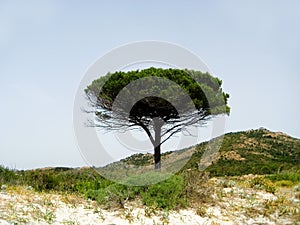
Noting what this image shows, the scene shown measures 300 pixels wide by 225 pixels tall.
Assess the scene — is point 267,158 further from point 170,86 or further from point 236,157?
point 170,86

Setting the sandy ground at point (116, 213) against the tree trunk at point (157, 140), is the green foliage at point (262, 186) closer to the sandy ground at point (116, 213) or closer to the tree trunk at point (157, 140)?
the sandy ground at point (116, 213)

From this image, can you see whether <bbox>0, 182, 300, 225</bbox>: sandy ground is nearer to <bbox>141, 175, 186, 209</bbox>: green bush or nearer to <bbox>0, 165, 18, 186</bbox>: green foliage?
<bbox>141, 175, 186, 209</bbox>: green bush

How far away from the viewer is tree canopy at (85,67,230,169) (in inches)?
550

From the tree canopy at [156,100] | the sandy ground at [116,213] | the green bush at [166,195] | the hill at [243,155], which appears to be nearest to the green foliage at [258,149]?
the hill at [243,155]

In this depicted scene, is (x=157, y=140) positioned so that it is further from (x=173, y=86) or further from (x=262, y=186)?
(x=262, y=186)

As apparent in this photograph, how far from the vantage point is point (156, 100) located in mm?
14023

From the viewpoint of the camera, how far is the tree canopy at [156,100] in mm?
13977

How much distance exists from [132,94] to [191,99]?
7.46 feet

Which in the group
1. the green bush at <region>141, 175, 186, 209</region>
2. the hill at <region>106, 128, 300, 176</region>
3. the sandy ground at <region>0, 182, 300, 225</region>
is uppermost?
the hill at <region>106, 128, 300, 176</region>

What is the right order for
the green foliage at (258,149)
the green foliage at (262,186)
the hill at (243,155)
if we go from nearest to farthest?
the green foliage at (262,186)
the hill at (243,155)
the green foliage at (258,149)

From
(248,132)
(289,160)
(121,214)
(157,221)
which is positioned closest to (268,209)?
(157,221)

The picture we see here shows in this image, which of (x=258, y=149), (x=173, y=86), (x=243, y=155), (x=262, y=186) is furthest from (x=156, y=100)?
(x=258, y=149)

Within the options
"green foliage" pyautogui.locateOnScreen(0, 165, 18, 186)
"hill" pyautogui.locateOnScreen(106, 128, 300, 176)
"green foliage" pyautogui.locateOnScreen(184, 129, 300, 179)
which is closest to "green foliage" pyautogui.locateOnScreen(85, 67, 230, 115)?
"hill" pyautogui.locateOnScreen(106, 128, 300, 176)

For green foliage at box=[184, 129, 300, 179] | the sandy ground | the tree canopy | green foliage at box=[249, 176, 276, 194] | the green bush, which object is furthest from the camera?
green foliage at box=[184, 129, 300, 179]
